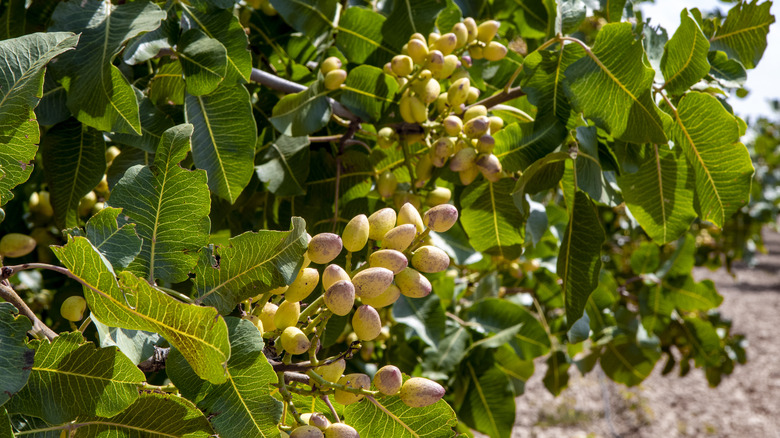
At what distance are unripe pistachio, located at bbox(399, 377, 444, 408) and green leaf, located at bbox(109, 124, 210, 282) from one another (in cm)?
25

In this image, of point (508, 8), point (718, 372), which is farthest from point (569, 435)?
point (508, 8)

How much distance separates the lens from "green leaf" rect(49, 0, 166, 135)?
0.80 m

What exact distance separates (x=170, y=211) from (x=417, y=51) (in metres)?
0.52

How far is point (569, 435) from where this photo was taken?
5.10 meters

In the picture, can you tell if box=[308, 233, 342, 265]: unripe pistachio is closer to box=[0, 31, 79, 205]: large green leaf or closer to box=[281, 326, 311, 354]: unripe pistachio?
box=[281, 326, 311, 354]: unripe pistachio

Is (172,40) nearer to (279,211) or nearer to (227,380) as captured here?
(279,211)

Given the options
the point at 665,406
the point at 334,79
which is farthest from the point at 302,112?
the point at 665,406

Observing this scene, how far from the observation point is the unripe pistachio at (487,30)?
3.61 ft

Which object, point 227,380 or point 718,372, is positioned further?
point 718,372

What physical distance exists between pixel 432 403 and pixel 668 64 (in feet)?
2.10

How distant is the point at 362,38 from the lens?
1138 mm

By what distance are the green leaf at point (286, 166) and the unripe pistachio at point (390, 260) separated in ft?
1.36

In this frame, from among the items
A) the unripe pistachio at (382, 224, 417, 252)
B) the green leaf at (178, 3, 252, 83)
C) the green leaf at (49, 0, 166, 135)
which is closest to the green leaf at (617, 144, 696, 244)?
the unripe pistachio at (382, 224, 417, 252)

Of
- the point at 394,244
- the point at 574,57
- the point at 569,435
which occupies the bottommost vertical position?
the point at 569,435
